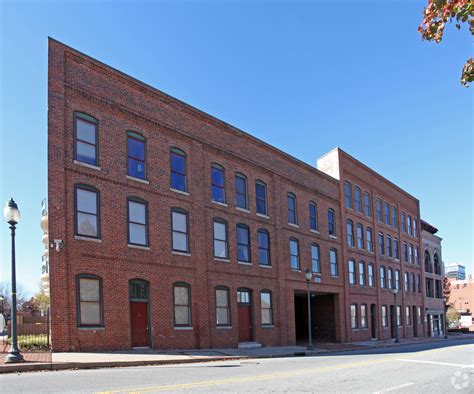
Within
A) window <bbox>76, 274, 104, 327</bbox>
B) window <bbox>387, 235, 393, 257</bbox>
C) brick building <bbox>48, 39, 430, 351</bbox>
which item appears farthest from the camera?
window <bbox>387, 235, 393, 257</bbox>

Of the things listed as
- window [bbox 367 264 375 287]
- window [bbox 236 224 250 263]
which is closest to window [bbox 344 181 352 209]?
window [bbox 367 264 375 287]

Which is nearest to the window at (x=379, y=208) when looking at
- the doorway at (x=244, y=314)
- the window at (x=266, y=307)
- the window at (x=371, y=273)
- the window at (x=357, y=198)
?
the window at (x=357, y=198)

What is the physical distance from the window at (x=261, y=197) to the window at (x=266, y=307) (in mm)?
4650

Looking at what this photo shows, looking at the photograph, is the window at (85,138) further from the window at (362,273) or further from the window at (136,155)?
the window at (362,273)

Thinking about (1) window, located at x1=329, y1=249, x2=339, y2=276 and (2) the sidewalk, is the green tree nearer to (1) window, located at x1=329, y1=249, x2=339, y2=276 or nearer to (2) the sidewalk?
(2) the sidewalk

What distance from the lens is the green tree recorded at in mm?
5414

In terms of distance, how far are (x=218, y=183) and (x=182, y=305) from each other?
22.7 ft

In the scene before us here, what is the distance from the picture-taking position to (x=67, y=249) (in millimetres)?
18547

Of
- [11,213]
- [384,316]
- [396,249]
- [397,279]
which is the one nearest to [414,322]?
[397,279]

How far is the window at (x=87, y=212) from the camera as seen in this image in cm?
1931

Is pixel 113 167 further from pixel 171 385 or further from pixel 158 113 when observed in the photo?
pixel 171 385

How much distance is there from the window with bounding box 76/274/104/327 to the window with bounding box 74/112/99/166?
4.59m

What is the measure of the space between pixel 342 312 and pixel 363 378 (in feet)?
77.4

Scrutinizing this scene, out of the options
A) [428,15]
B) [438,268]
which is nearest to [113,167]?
[428,15]
